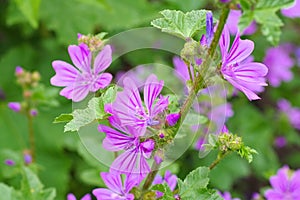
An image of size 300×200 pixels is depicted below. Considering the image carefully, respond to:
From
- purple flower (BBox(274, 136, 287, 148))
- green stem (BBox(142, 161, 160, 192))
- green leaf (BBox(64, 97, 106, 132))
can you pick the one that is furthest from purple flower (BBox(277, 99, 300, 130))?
green leaf (BBox(64, 97, 106, 132))

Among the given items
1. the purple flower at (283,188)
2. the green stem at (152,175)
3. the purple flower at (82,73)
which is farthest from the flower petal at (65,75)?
the purple flower at (283,188)

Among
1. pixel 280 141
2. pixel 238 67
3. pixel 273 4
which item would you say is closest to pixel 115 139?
pixel 238 67

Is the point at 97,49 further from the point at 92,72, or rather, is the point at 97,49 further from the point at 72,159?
the point at 72,159

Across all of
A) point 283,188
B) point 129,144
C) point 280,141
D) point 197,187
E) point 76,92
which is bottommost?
point 280,141

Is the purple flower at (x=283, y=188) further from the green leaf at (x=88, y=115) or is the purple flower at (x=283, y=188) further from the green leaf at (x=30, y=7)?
the green leaf at (x=30, y=7)

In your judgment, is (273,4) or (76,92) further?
(76,92)

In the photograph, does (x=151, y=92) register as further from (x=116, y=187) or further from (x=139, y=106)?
(x=116, y=187)

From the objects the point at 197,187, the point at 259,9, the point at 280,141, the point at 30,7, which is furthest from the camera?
the point at 280,141
